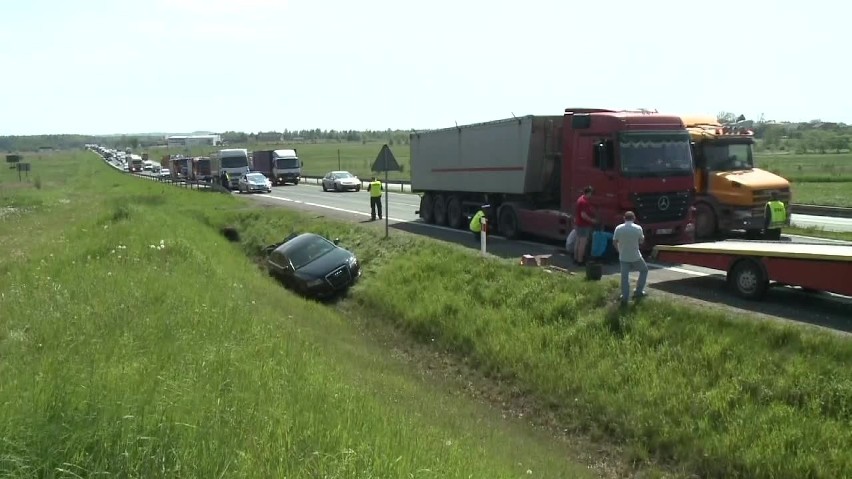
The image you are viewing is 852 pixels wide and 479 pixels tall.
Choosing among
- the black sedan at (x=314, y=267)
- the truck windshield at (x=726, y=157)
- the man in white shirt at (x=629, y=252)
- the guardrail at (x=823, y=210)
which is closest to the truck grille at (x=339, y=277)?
the black sedan at (x=314, y=267)

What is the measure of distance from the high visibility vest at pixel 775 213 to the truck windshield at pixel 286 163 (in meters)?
47.2

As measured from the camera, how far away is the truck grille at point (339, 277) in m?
17.5

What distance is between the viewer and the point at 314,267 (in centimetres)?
1786

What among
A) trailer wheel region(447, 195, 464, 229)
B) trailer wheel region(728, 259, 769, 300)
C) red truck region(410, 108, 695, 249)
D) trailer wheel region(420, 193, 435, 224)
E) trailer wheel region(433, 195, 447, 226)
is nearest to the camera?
trailer wheel region(728, 259, 769, 300)

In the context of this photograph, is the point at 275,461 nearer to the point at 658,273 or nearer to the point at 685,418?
the point at 685,418

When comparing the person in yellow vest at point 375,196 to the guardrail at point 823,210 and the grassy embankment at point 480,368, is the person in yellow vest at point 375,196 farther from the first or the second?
the guardrail at point 823,210

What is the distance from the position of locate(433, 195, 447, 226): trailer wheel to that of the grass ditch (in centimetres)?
978

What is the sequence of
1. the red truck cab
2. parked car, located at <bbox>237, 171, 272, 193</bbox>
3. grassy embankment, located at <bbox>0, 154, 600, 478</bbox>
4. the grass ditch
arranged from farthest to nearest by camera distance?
parked car, located at <bbox>237, 171, 272, 193</bbox> → the red truck cab → the grass ditch → grassy embankment, located at <bbox>0, 154, 600, 478</bbox>

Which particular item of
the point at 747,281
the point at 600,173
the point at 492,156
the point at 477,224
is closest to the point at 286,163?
the point at 492,156

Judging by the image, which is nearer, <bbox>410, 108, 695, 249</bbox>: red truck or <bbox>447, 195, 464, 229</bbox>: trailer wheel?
<bbox>410, 108, 695, 249</bbox>: red truck

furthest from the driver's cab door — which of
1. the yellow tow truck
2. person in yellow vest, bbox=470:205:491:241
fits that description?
the yellow tow truck

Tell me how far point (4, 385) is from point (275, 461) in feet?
8.32

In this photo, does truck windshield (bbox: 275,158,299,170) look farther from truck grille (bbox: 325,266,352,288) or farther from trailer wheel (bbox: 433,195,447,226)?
truck grille (bbox: 325,266,352,288)

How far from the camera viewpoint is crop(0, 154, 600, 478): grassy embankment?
4691 mm
